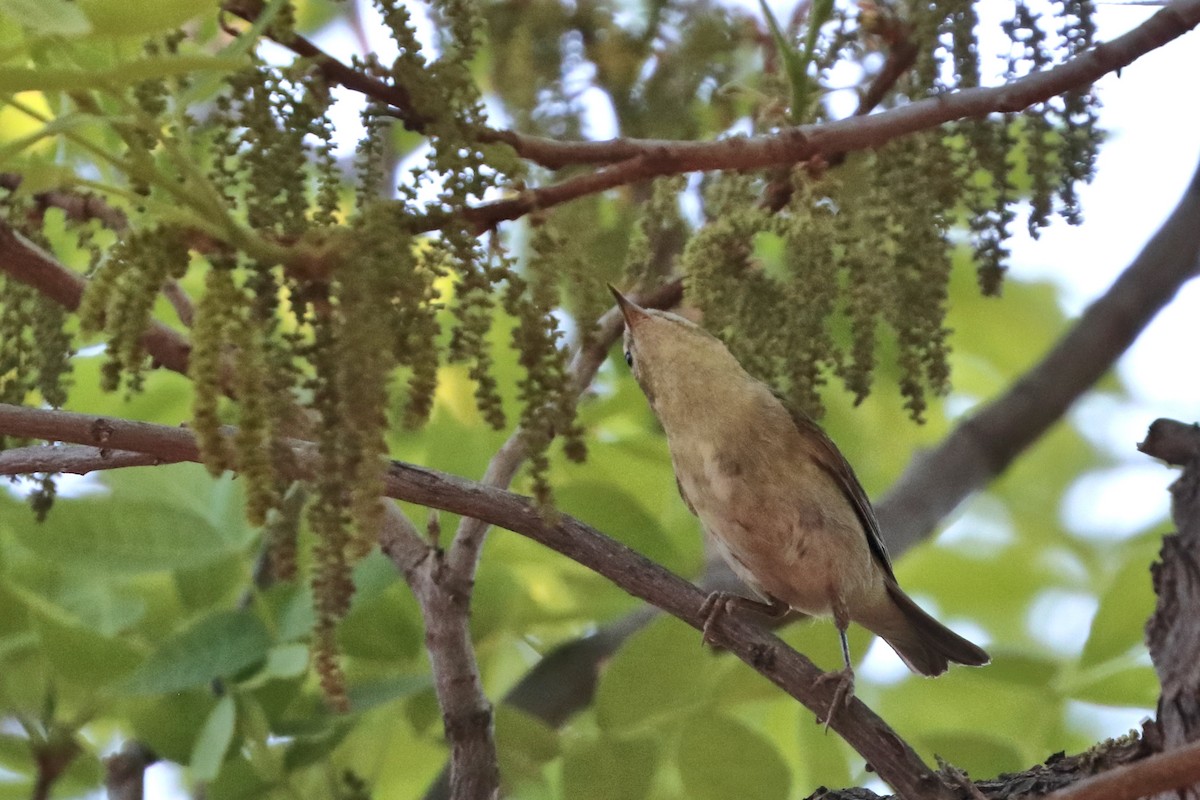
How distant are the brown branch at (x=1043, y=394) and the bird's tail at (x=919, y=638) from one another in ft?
0.73

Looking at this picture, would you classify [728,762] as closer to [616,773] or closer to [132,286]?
[616,773]

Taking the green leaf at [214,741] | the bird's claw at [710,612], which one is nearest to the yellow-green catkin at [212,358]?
the bird's claw at [710,612]

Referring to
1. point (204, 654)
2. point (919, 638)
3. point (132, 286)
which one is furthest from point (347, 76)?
point (919, 638)

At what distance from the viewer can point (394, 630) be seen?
110 inches

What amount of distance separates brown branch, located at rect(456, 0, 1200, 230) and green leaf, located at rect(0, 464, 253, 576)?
4.24ft

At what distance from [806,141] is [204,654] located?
4.83ft

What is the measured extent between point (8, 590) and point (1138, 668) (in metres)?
2.31

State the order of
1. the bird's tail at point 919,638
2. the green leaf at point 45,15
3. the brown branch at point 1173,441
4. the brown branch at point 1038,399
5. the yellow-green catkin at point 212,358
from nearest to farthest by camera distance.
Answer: the green leaf at point 45,15 → the yellow-green catkin at point 212,358 → the brown branch at point 1173,441 → the bird's tail at point 919,638 → the brown branch at point 1038,399

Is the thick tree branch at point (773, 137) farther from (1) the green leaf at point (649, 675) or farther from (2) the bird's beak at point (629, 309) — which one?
Answer: (1) the green leaf at point (649, 675)

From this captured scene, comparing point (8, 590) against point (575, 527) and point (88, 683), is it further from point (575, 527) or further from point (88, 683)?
point (575, 527)

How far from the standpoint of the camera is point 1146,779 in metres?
1.44

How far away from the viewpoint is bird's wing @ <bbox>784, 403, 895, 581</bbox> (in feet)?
9.38

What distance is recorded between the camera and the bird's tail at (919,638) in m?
2.97

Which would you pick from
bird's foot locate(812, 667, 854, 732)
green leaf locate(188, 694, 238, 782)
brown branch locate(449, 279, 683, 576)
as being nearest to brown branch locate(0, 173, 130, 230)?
brown branch locate(449, 279, 683, 576)
